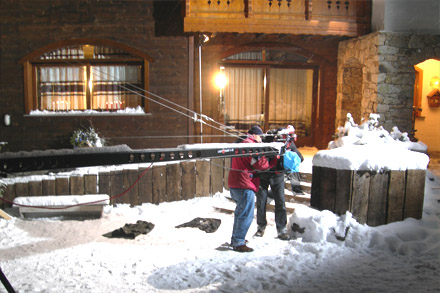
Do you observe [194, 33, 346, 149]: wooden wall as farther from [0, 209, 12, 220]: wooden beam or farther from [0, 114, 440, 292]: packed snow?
[0, 209, 12, 220]: wooden beam

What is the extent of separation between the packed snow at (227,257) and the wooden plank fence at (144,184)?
104 centimetres

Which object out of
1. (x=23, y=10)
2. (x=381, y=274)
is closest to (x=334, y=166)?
(x=381, y=274)

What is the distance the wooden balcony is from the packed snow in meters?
5.99

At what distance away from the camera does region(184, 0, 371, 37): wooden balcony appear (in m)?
11.4

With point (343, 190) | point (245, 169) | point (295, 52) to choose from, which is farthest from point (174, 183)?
point (295, 52)

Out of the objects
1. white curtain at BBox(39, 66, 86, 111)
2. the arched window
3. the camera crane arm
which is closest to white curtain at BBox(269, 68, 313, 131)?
the arched window

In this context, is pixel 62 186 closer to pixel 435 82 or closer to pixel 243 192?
pixel 243 192

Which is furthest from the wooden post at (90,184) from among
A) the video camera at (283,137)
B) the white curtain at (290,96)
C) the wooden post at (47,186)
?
the white curtain at (290,96)

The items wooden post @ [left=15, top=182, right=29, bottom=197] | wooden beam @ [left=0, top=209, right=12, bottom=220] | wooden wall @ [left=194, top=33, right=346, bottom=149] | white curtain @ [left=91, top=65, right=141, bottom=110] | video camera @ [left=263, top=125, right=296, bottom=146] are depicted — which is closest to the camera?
video camera @ [left=263, top=125, right=296, bottom=146]

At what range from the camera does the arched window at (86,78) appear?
12688 millimetres

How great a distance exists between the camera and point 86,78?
12984 mm

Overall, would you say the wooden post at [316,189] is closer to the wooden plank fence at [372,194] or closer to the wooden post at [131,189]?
the wooden plank fence at [372,194]

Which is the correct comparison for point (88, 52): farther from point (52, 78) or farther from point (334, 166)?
point (334, 166)

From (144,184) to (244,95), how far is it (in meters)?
6.10
